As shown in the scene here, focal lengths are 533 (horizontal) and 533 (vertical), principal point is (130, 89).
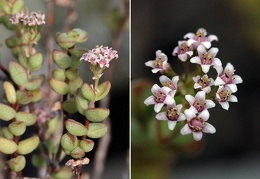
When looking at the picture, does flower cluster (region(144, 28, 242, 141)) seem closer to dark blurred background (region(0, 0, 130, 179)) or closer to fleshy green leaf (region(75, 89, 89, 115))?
fleshy green leaf (region(75, 89, 89, 115))

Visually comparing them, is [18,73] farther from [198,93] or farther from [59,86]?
[198,93]

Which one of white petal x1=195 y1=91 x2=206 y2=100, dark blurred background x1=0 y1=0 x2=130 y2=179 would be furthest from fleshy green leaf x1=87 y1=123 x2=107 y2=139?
dark blurred background x1=0 y1=0 x2=130 y2=179

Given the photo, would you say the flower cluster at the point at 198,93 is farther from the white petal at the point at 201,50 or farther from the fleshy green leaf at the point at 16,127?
the fleshy green leaf at the point at 16,127

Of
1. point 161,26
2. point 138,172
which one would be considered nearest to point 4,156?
point 138,172

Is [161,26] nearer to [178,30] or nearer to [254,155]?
[178,30]

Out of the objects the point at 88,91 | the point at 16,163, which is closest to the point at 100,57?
the point at 88,91

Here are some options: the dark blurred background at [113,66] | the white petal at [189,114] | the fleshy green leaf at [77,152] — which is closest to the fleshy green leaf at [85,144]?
the fleshy green leaf at [77,152]
